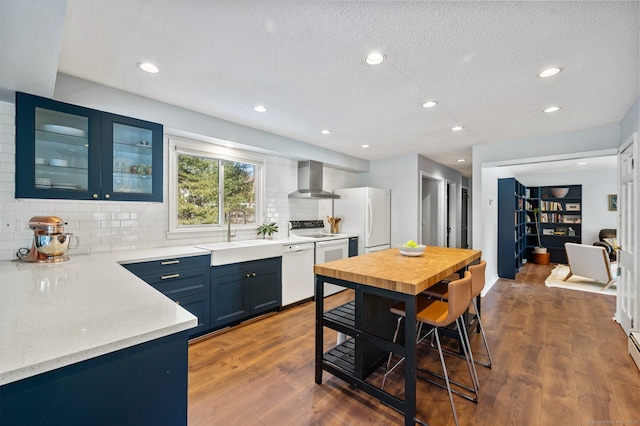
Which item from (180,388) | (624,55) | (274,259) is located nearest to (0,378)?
(180,388)

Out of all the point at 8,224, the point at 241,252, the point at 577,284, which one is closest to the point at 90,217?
the point at 8,224

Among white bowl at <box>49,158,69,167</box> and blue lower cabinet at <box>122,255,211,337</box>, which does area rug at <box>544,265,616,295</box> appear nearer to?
blue lower cabinet at <box>122,255,211,337</box>

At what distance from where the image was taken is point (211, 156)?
12.0 ft

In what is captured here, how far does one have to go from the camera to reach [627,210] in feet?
10.1

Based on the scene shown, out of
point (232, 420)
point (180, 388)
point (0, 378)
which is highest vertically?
point (0, 378)

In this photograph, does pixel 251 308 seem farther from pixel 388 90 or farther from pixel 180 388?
pixel 388 90

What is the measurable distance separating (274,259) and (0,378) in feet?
9.52

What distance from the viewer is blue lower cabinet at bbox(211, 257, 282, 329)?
3.02m

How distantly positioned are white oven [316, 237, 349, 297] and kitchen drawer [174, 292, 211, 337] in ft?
5.62

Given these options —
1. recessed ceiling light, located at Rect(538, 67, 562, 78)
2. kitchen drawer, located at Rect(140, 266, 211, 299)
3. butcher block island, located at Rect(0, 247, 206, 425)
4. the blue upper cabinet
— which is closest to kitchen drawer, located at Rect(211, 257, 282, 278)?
kitchen drawer, located at Rect(140, 266, 211, 299)

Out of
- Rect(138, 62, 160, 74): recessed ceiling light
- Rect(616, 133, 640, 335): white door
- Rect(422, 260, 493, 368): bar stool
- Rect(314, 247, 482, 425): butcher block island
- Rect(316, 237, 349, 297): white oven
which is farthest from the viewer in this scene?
Rect(316, 237, 349, 297): white oven

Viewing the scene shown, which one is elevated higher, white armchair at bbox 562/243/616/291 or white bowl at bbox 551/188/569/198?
white bowl at bbox 551/188/569/198

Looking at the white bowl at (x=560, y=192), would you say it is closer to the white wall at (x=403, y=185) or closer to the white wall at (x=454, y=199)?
the white wall at (x=454, y=199)

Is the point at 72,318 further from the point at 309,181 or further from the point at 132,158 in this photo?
the point at 309,181
